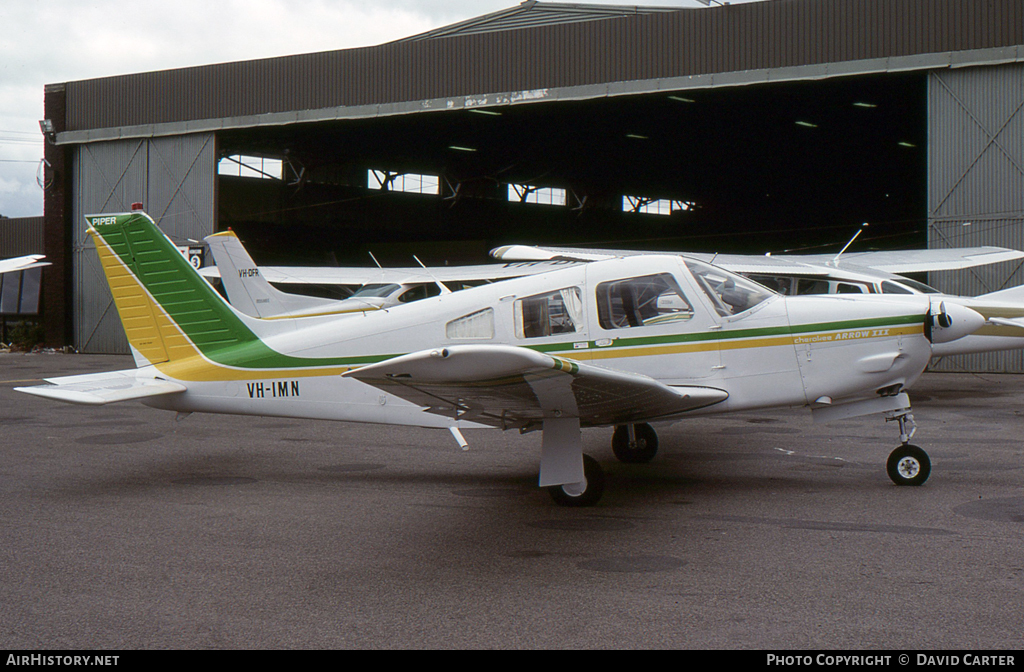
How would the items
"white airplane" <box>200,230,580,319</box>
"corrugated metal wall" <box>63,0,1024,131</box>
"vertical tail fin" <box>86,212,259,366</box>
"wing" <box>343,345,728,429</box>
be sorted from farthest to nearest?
"corrugated metal wall" <box>63,0,1024,131</box> → "white airplane" <box>200,230,580,319</box> → "vertical tail fin" <box>86,212,259,366</box> → "wing" <box>343,345,728,429</box>

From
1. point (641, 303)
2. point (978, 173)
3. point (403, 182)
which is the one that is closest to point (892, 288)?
point (978, 173)

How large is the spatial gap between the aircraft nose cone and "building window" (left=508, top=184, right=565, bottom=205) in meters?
34.4

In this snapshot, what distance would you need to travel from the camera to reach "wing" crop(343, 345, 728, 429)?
4.25 meters

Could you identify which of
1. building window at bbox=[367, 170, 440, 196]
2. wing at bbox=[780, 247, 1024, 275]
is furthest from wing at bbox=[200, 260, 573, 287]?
building window at bbox=[367, 170, 440, 196]

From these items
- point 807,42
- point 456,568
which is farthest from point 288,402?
point 807,42

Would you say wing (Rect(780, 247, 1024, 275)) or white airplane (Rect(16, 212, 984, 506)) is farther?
wing (Rect(780, 247, 1024, 275))

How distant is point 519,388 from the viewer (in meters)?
4.96

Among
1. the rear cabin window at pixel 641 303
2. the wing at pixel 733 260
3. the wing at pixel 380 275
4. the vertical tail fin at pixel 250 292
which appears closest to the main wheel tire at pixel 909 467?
the rear cabin window at pixel 641 303

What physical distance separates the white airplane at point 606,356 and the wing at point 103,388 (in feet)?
0.06

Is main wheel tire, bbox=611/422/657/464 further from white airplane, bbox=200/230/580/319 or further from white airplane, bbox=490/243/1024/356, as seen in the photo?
white airplane, bbox=490/243/1024/356

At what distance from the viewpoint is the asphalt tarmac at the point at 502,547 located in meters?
3.72

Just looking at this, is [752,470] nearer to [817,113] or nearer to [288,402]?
[288,402]

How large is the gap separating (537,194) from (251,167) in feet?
47.7
